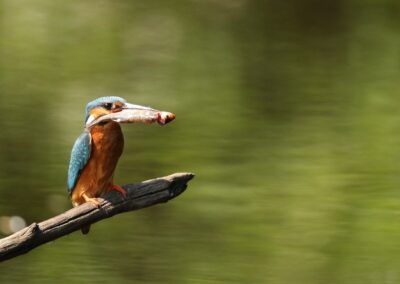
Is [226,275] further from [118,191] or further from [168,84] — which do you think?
[118,191]

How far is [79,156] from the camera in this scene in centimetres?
162

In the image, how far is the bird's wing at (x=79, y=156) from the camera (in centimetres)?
160

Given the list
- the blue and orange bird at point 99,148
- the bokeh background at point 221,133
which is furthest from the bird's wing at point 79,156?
the bokeh background at point 221,133

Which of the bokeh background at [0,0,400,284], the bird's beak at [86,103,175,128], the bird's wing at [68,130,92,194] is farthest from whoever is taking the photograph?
the bokeh background at [0,0,400,284]

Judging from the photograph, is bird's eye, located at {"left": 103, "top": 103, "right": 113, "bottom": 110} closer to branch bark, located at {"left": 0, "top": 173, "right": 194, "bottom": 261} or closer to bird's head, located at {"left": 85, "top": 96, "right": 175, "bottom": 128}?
bird's head, located at {"left": 85, "top": 96, "right": 175, "bottom": 128}

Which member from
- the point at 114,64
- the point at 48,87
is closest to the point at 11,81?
the point at 48,87

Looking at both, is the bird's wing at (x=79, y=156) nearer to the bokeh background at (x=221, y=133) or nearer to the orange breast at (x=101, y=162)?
the orange breast at (x=101, y=162)

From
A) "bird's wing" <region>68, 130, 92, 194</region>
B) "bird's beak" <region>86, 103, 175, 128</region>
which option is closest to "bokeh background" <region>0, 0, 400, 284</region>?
"bird's wing" <region>68, 130, 92, 194</region>

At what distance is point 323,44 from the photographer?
269 cm

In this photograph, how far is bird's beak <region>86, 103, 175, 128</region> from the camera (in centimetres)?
149

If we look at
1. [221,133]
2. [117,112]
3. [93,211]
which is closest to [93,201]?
[93,211]

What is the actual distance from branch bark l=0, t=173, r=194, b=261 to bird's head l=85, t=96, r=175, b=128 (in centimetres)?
10

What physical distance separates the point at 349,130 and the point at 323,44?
0.25 metres

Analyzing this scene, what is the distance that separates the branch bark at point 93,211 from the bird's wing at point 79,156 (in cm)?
8
